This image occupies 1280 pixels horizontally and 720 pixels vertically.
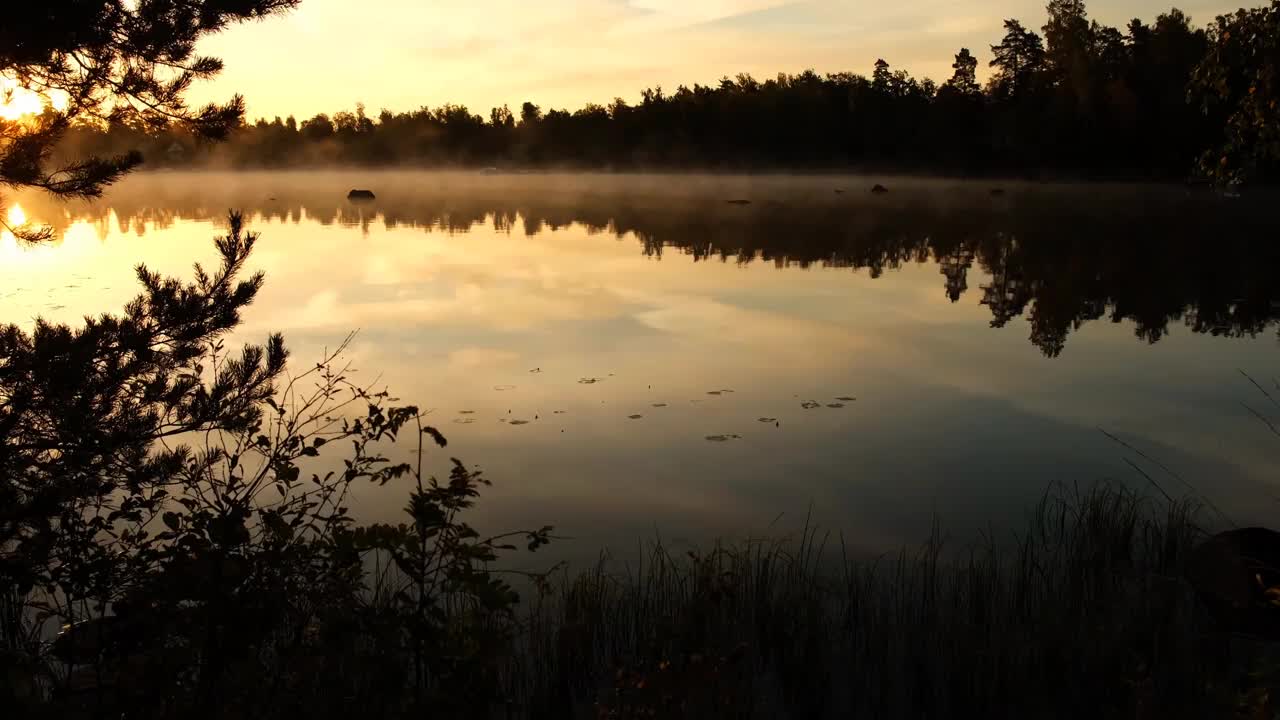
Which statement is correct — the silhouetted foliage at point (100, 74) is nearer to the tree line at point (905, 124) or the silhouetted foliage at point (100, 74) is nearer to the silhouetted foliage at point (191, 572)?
the silhouetted foliage at point (191, 572)

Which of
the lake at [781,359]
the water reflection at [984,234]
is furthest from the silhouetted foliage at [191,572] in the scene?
the water reflection at [984,234]

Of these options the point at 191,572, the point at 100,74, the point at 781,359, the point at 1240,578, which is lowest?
the point at 781,359

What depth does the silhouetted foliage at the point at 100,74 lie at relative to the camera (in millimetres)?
5418

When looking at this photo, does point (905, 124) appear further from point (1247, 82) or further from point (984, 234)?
point (1247, 82)

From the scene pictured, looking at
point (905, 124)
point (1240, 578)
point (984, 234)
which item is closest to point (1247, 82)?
point (1240, 578)

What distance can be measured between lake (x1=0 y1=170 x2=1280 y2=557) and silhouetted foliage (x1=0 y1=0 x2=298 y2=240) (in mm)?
3426

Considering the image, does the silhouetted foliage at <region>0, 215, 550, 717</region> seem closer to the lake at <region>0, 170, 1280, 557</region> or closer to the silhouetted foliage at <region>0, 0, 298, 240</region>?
the silhouetted foliage at <region>0, 0, 298, 240</region>

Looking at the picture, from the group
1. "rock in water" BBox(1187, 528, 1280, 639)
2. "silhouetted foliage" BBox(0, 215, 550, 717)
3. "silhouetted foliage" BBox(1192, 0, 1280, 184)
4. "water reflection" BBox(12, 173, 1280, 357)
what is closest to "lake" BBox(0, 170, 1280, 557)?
"water reflection" BBox(12, 173, 1280, 357)

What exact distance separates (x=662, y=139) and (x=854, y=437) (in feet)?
424

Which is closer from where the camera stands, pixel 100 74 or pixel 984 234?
pixel 100 74

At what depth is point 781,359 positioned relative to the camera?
14.3 metres

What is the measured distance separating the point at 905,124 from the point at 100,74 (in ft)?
379

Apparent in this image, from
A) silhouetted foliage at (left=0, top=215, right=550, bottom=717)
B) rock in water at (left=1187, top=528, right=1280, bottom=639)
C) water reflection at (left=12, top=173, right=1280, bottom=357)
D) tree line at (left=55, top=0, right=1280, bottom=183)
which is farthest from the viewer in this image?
tree line at (left=55, top=0, right=1280, bottom=183)

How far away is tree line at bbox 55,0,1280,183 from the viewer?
3492 inches
